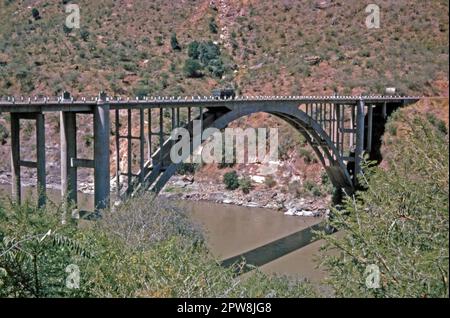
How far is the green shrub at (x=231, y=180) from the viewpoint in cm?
3152

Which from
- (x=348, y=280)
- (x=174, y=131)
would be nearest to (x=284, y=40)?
(x=174, y=131)

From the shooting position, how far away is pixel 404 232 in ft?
23.9

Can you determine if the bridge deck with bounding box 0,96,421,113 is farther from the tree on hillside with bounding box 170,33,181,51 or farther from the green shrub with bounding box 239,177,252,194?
the tree on hillside with bounding box 170,33,181,51

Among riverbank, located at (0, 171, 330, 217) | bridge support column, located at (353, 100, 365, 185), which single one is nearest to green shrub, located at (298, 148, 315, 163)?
riverbank, located at (0, 171, 330, 217)

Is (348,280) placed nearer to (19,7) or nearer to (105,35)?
(105,35)

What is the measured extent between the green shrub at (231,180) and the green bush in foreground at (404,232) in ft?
73.1

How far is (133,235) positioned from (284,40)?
1351 inches

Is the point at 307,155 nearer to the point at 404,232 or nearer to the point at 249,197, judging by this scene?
the point at 249,197

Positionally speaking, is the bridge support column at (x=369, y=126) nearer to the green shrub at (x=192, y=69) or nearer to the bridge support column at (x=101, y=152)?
the bridge support column at (x=101, y=152)

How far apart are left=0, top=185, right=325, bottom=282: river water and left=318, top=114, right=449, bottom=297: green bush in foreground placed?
9.02 metres

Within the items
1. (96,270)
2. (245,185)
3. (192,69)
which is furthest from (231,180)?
(96,270)

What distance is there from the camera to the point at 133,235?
1368 cm

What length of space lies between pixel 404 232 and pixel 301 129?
17.3m

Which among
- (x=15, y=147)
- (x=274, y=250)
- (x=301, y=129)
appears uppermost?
(x=15, y=147)
